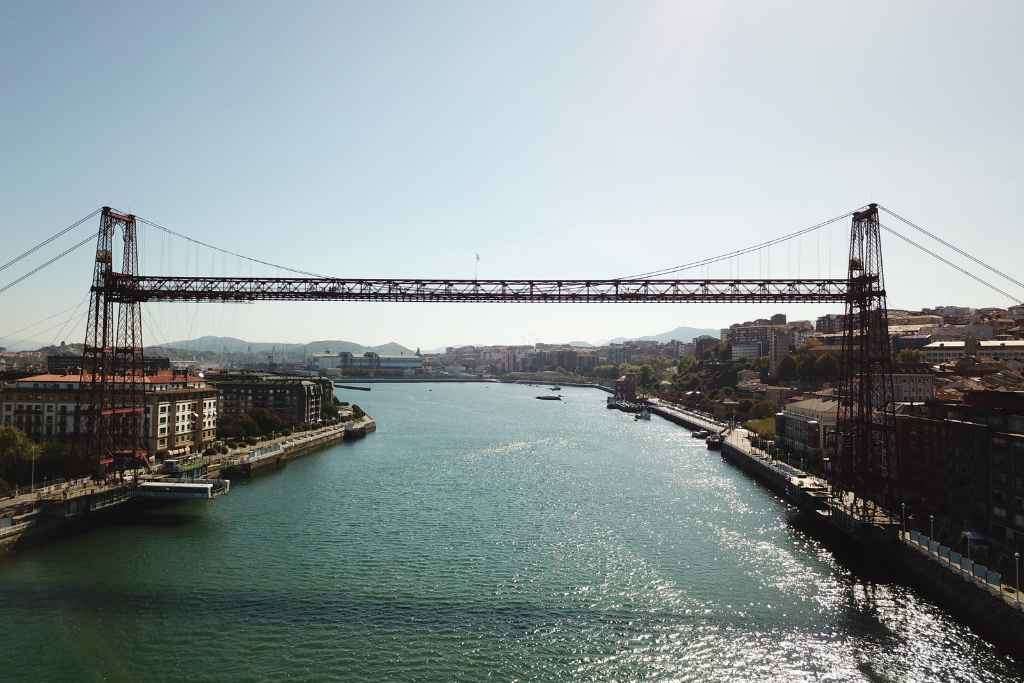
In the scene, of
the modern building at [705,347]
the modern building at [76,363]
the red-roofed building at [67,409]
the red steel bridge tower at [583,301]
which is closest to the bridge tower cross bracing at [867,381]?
the red steel bridge tower at [583,301]

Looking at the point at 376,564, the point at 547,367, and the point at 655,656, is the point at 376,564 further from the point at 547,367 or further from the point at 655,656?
the point at 547,367

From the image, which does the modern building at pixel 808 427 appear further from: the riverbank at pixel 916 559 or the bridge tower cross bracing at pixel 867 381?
the bridge tower cross bracing at pixel 867 381

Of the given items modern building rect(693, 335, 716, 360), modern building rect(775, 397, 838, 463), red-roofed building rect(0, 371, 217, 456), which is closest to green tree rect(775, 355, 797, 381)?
modern building rect(775, 397, 838, 463)

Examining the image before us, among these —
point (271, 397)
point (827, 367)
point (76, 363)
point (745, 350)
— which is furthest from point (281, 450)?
point (745, 350)

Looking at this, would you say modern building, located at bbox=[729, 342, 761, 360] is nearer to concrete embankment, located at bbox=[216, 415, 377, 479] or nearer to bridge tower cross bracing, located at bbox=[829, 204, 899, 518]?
concrete embankment, located at bbox=[216, 415, 377, 479]

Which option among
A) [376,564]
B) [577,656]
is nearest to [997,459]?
[577,656]

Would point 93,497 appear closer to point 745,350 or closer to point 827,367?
point 827,367
